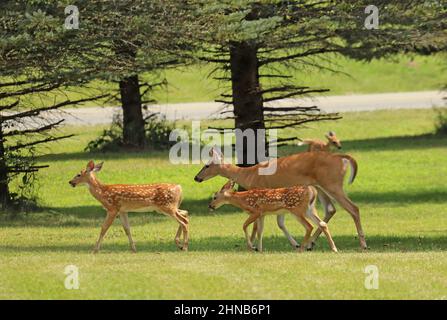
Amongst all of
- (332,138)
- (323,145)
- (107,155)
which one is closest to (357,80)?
(107,155)

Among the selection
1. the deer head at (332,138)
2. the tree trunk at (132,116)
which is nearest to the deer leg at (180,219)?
the deer head at (332,138)

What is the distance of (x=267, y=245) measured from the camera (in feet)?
64.4

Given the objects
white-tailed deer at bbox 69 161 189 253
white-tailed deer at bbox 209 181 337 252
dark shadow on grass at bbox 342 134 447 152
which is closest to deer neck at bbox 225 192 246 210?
white-tailed deer at bbox 209 181 337 252

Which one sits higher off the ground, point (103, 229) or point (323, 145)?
point (323, 145)

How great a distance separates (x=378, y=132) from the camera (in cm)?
3825

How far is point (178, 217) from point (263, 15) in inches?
268

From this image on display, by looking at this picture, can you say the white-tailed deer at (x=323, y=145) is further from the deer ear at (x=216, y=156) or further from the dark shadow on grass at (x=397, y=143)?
the dark shadow on grass at (x=397, y=143)

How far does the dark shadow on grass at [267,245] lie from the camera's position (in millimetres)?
18375

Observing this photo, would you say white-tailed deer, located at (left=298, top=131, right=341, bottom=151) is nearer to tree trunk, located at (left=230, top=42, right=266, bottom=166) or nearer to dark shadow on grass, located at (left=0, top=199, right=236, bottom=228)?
dark shadow on grass, located at (left=0, top=199, right=236, bottom=228)

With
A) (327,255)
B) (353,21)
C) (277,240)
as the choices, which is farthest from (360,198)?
(327,255)

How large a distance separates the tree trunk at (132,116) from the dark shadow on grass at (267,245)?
13.1m

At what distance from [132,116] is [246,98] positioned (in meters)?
8.14

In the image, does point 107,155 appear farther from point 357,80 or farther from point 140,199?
point 357,80

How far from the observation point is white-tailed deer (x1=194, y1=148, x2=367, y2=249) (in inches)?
765
